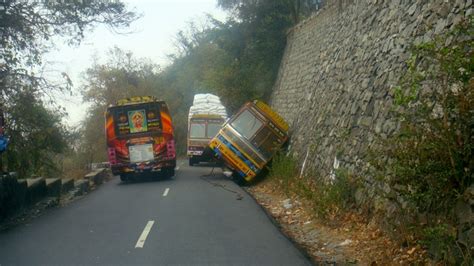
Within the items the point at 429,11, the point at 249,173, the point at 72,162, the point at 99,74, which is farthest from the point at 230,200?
the point at 99,74

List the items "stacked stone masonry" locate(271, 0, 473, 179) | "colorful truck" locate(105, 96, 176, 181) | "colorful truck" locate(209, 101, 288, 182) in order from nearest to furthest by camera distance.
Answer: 1. "stacked stone masonry" locate(271, 0, 473, 179)
2. "colorful truck" locate(209, 101, 288, 182)
3. "colorful truck" locate(105, 96, 176, 181)

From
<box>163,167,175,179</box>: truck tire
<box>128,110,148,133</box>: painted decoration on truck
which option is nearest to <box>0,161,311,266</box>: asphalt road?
<box>128,110,148,133</box>: painted decoration on truck

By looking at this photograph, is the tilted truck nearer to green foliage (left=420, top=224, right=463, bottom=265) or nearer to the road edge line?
the road edge line

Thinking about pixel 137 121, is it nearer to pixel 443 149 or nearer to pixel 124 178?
pixel 124 178

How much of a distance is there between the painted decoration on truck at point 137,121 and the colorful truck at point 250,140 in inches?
151

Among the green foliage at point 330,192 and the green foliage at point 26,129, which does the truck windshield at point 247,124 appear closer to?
the green foliage at point 330,192

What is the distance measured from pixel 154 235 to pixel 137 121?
14328 millimetres

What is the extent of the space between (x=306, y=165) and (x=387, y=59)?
18.1 ft

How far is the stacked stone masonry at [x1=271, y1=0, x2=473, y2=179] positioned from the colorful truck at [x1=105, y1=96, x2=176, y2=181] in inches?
213

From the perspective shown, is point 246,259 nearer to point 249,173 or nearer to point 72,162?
point 249,173

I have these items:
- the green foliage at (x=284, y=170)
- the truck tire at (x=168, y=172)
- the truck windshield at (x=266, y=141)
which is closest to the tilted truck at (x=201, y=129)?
the truck tire at (x=168, y=172)

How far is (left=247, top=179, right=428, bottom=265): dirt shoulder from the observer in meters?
8.42

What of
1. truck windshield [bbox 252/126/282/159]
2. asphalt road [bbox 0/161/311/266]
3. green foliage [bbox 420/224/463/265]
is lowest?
asphalt road [bbox 0/161/311/266]

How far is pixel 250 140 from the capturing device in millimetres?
22766
